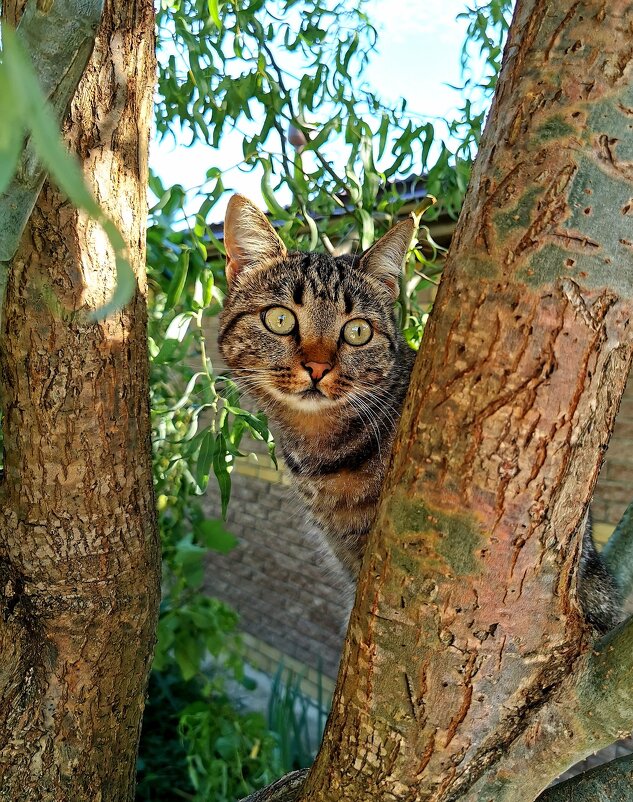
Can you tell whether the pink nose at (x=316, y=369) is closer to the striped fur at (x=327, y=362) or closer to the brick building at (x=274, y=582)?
the striped fur at (x=327, y=362)

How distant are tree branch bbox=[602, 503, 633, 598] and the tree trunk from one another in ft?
3.30

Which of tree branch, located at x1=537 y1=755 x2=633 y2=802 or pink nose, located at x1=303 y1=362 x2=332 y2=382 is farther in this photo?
pink nose, located at x1=303 y1=362 x2=332 y2=382

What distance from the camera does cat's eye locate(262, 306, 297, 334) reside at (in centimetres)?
199

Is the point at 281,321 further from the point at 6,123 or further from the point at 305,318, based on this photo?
the point at 6,123

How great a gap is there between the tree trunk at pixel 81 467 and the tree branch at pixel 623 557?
1.01 metres

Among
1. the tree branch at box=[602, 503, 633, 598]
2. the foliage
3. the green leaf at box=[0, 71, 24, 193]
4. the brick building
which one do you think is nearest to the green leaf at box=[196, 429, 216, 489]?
the foliage

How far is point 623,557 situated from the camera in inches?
59.7

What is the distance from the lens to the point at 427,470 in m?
0.87

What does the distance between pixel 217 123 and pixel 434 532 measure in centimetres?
129

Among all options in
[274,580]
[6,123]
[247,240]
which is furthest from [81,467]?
[274,580]

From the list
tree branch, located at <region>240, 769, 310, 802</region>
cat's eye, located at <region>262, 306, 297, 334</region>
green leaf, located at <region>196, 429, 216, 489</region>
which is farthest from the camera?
cat's eye, located at <region>262, 306, 297, 334</region>

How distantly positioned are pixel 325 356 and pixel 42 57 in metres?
1.29

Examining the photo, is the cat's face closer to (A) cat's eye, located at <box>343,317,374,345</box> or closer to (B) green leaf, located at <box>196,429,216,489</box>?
(A) cat's eye, located at <box>343,317,374,345</box>

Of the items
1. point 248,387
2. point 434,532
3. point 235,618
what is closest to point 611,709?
point 434,532
